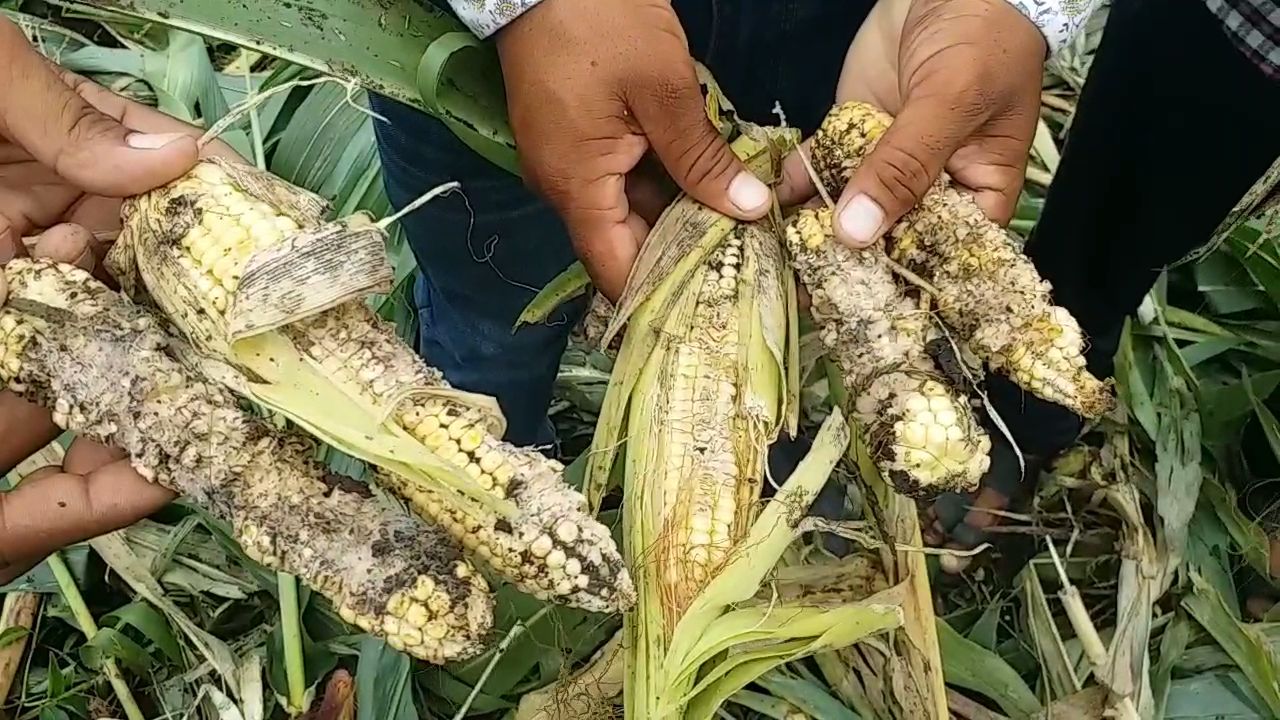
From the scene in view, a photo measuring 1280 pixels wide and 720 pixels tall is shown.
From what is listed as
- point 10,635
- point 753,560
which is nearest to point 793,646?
point 753,560

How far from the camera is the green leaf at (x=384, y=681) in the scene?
126 centimetres

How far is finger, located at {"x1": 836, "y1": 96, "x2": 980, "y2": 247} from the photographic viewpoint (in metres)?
0.87

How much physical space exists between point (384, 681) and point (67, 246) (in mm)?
599

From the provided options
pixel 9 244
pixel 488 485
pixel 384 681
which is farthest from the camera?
pixel 384 681

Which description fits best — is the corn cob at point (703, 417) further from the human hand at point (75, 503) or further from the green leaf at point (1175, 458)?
the green leaf at point (1175, 458)

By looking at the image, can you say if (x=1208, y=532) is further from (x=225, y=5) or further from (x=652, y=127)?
(x=225, y=5)

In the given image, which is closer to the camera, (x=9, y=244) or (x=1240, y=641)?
(x=9, y=244)

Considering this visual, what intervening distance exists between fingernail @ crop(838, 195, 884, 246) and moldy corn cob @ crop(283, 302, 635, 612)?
30cm

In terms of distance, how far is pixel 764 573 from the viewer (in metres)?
0.82

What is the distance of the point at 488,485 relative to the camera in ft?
2.51

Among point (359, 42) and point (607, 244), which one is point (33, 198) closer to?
point (359, 42)

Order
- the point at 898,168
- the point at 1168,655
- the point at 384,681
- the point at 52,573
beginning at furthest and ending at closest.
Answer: the point at 52,573 → the point at 1168,655 → the point at 384,681 → the point at 898,168

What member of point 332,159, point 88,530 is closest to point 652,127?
point 88,530

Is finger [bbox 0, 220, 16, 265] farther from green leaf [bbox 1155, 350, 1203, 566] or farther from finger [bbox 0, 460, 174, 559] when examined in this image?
green leaf [bbox 1155, 350, 1203, 566]
